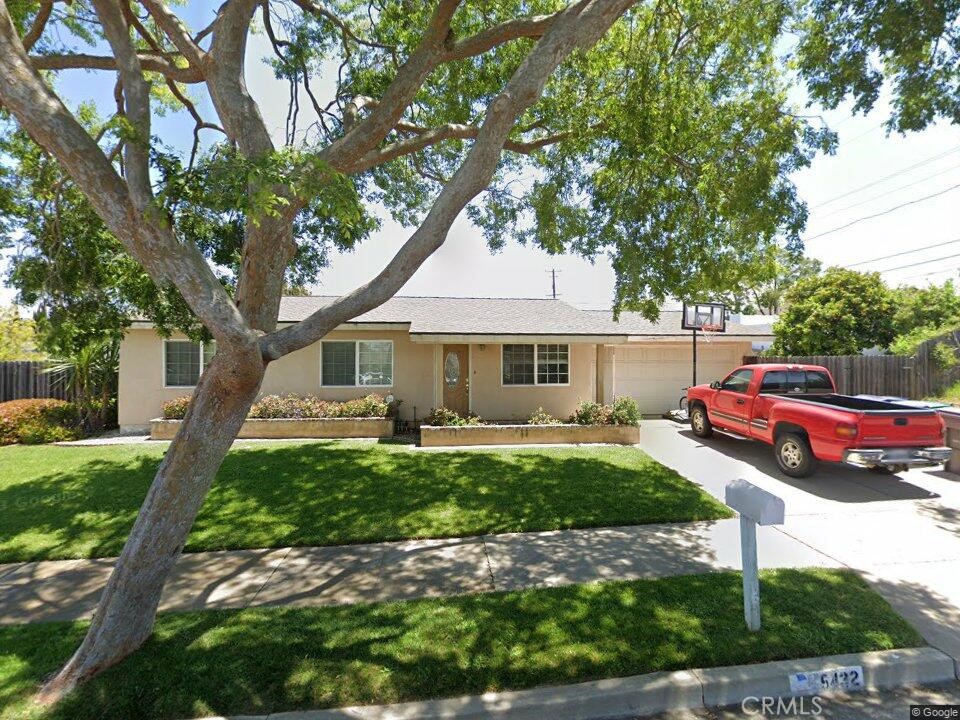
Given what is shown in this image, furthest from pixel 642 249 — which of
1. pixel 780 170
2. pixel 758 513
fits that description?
pixel 758 513

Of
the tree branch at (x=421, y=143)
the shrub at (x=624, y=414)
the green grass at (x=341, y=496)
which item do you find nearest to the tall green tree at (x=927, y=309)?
the shrub at (x=624, y=414)

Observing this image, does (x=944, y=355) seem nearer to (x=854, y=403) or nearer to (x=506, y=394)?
(x=854, y=403)

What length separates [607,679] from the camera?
3086 millimetres

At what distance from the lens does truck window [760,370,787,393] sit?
30.7 ft

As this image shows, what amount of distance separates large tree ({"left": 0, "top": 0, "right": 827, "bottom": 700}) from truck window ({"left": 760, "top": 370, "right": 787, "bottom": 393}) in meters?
2.62

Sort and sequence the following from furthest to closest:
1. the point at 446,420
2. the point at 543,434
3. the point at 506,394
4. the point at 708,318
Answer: the point at 708,318 < the point at 506,394 < the point at 446,420 < the point at 543,434

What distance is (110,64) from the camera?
595cm

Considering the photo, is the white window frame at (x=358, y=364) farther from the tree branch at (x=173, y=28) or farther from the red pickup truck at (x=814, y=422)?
the tree branch at (x=173, y=28)

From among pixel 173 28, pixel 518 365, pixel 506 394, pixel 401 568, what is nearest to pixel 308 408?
pixel 506 394

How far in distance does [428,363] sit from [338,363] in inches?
104

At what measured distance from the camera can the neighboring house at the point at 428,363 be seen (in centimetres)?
1222

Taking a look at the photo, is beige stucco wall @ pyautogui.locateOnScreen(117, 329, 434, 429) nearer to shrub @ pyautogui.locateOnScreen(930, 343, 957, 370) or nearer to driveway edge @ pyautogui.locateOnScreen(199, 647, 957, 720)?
driveway edge @ pyautogui.locateOnScreen(199, 647, 957, 720)

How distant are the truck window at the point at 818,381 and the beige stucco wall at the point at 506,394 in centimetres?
525

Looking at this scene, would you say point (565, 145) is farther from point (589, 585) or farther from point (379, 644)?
point (379, 644)
